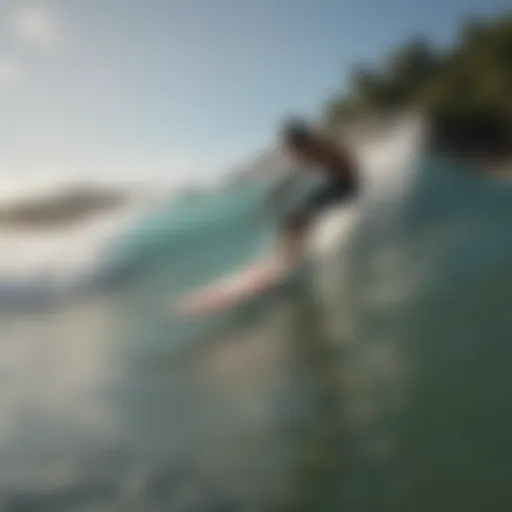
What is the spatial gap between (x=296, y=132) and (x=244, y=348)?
0.41 m

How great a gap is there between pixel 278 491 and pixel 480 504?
1.03 ft

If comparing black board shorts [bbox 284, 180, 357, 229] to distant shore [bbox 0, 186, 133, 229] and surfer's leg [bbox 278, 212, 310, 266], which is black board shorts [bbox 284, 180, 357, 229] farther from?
distant shore [bbox 0, 186, 133, 229]

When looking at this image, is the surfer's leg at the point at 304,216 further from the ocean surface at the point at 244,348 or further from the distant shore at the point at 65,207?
the distant shore at the point at 65,207

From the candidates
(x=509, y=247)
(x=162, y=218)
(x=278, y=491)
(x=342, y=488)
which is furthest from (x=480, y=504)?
(x=162, y=218)

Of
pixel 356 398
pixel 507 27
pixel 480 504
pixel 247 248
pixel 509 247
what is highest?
pixel 507 27

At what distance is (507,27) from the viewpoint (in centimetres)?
145

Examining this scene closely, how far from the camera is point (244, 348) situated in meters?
1.40

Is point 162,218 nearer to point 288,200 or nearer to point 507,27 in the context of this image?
point 288,200

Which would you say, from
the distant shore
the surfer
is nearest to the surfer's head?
the surfer

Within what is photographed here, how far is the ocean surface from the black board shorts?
0.09ft

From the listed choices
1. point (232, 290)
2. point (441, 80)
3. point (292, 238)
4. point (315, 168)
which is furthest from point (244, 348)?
point (441, 80)

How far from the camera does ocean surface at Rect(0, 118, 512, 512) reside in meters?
1.25

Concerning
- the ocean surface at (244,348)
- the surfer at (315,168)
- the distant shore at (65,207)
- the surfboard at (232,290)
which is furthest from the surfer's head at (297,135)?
the distant shore at (65,207)

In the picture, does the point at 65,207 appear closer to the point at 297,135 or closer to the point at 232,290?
the point at 232,290
